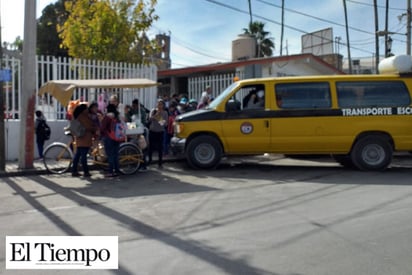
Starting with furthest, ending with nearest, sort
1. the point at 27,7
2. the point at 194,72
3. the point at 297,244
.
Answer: the point at 194,72
the point at 27,7
the point at 297,244

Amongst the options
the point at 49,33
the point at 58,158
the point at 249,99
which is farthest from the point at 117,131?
the point at 49,33

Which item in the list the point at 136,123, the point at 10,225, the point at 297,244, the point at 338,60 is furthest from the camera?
the point at 338,60

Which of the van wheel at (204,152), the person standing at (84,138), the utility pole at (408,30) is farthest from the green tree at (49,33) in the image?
the van wheel at (204,152)

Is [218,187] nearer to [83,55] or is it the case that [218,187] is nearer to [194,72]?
[83,55]

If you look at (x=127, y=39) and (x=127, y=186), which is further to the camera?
(x=127, y=39)

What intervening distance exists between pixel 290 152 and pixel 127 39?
29.6ft

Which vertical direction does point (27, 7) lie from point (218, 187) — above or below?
Answer: above

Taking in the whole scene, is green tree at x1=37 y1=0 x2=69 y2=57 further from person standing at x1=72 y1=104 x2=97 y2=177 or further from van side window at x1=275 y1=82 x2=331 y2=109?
van side window at x1=275 y1=82 x2=331 y2=109

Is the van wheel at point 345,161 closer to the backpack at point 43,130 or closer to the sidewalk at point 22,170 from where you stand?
the sidewalk at point 22,170

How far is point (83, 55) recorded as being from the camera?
57.1 feet

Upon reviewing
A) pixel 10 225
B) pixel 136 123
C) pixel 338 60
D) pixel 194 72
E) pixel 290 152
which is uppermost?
pixel 338 60

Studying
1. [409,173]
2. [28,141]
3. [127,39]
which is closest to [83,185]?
[28,141]

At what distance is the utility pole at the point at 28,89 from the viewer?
34.2ft

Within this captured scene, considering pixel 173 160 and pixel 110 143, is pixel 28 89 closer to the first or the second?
pixel 110 143
